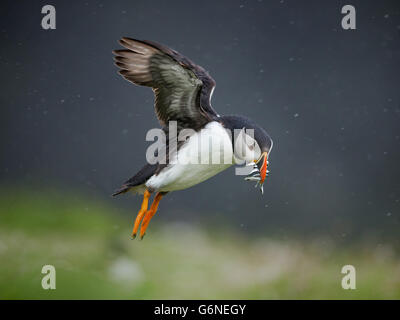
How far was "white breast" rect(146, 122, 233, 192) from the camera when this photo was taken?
260 centimetres

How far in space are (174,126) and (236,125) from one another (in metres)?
0.40

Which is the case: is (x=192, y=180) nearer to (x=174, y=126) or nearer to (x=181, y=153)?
(x=181, y=153)

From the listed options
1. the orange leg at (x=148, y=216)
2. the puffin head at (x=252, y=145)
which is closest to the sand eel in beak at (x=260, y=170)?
the puffin head at (x=252, y=145)

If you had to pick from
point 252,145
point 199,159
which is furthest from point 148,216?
point 252,145

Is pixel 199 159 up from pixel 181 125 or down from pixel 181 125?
down

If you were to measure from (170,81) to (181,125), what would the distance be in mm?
255

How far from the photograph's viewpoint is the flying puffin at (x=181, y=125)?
253 centimetres

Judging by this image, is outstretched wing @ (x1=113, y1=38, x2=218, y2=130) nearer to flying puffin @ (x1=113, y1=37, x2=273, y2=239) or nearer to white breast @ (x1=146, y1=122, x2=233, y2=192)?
flying puffin @ (x1=113, y1=37, x2=273, y2=239)

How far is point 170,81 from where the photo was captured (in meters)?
2.71

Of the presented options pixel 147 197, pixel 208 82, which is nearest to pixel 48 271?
pixel 147 197

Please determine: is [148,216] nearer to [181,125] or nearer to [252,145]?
[181,125]

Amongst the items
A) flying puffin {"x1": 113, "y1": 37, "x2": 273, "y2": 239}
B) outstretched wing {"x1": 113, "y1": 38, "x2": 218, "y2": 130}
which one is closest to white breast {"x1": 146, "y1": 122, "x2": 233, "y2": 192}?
flying puffin {"x1": 113, "y1": 37, "x2": 273, "y2": 239}

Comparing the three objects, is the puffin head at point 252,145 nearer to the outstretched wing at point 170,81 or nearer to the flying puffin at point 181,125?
the flying puffin at point 181,125

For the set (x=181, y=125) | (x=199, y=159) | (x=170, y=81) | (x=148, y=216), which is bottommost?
(x=148, y=216)
